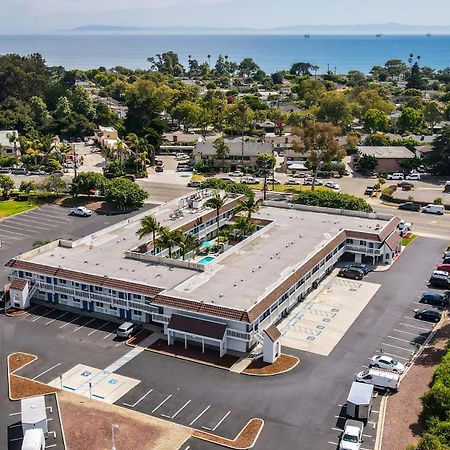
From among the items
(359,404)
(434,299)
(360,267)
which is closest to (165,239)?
(360,267)

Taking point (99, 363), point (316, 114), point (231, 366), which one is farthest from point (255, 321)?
point (316, 114)

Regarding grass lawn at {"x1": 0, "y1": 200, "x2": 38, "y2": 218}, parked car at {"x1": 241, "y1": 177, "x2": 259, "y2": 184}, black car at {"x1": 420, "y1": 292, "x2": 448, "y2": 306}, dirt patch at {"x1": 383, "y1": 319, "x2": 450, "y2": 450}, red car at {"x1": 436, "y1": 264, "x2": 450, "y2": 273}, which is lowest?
dirt patch at {"x1": 383, "y1": 319, "x2": 450, "y2": 450}

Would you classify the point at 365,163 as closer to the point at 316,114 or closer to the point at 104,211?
the point at 316,114

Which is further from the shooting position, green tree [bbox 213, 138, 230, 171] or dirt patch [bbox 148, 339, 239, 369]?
green tree [bbox 213, 138, 230, 171]

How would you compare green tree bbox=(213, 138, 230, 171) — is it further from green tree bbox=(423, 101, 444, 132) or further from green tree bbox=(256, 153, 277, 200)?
green tree bbox=(423, 101, 444, 132)

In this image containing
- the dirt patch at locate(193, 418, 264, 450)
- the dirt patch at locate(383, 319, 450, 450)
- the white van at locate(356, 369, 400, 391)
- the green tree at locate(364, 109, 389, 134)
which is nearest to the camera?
the dirt patch at locate(193, 418, 264, 450)

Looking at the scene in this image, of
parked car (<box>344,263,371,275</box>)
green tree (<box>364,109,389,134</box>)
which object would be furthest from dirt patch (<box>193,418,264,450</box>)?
green tree (<box>364,109,389,134</box>)
